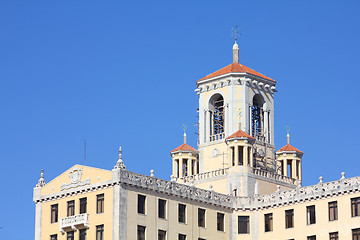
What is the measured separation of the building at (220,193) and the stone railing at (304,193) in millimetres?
114

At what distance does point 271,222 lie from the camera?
118 metres

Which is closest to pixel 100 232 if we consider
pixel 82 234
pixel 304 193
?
pixel 82 234

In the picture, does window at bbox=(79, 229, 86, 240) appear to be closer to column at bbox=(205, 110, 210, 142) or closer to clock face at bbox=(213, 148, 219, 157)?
clock face at bbox=(213, 148, 219, 157)

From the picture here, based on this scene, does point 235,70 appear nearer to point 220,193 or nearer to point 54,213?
point 220,193

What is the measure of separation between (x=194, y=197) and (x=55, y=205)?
50.5ft

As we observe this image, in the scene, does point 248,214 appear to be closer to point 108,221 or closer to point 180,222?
point 180,222

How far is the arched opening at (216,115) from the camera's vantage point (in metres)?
131

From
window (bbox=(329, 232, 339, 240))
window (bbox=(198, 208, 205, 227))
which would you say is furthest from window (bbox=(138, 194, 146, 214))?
window (bbox=(329, 232, 339, 240))

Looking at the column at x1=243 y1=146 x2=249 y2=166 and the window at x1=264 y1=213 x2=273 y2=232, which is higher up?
the column at x1=243 y1=146 x2=249 y2=166

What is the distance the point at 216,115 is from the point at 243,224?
1749 cm

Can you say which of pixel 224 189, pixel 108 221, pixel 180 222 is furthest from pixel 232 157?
pixel 108 221

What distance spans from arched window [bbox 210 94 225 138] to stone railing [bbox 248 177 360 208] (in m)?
13.3

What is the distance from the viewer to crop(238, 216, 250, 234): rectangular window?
11975 centimetres

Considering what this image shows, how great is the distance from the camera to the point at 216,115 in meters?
132
